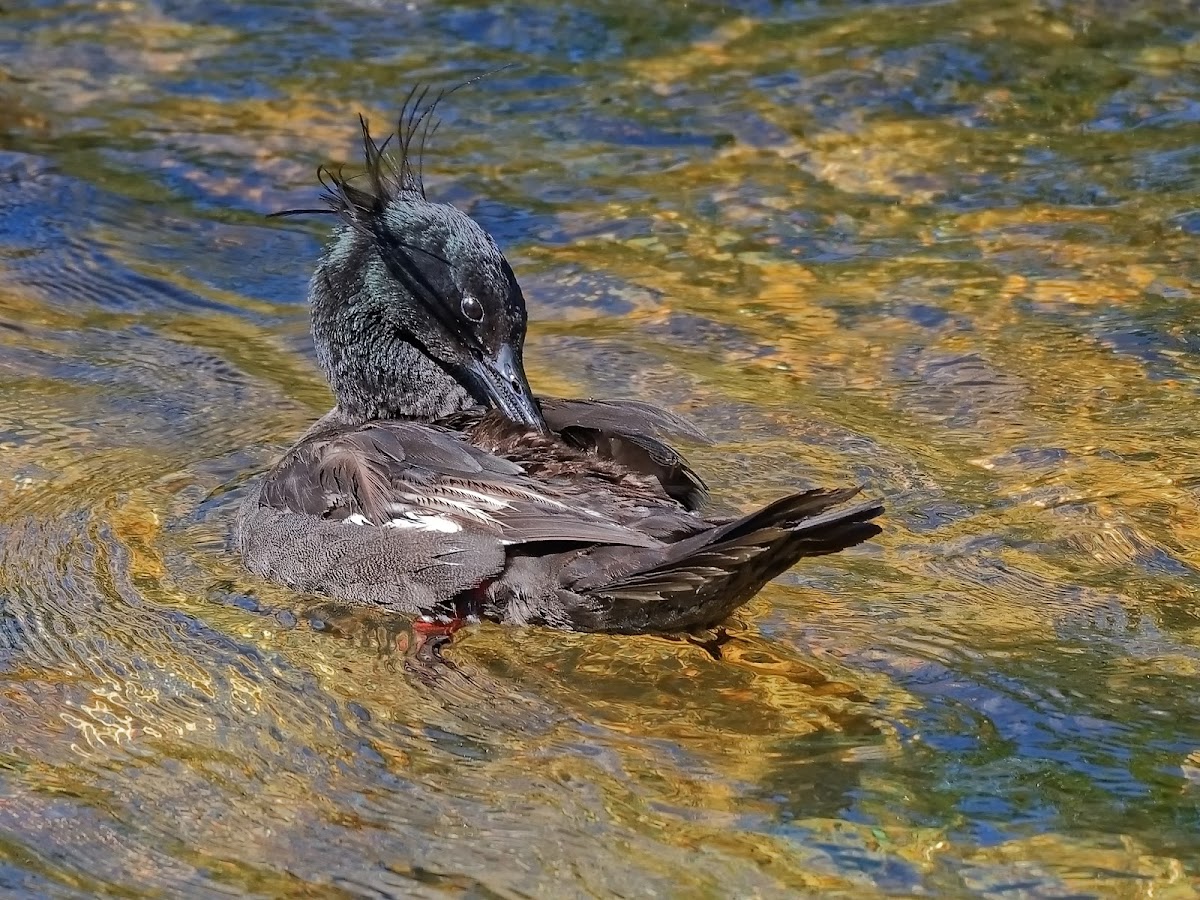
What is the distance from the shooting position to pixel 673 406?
659cm

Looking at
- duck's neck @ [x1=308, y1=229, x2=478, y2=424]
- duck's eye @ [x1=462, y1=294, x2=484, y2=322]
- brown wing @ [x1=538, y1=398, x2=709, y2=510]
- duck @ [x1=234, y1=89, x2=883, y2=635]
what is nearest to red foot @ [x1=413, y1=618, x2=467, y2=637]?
duck @ [x1=234, y1=89, x2=883, y2=635]

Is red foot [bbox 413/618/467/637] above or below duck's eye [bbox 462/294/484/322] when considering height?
below

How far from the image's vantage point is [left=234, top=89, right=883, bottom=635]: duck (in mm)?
4609

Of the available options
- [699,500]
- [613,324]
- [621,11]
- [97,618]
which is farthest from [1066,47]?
[97,618]

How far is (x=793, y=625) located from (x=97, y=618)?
2.03 metres

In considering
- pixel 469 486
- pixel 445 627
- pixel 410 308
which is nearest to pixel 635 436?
pixel 469 486

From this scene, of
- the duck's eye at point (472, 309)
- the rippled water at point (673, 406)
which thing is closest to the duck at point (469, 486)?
the duck's eye at point (472, 309)

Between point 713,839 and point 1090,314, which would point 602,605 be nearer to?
point 713,839

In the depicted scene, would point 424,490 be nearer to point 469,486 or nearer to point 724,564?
point 469,486

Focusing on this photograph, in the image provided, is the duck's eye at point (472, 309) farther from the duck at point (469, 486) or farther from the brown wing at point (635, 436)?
the brown wing at point (635, 436)

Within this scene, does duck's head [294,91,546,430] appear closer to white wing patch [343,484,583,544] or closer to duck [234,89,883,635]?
duck [234,89,883,635]

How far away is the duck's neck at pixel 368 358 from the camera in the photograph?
6062 mm

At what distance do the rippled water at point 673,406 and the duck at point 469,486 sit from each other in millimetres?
173

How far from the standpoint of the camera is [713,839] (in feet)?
12.6
